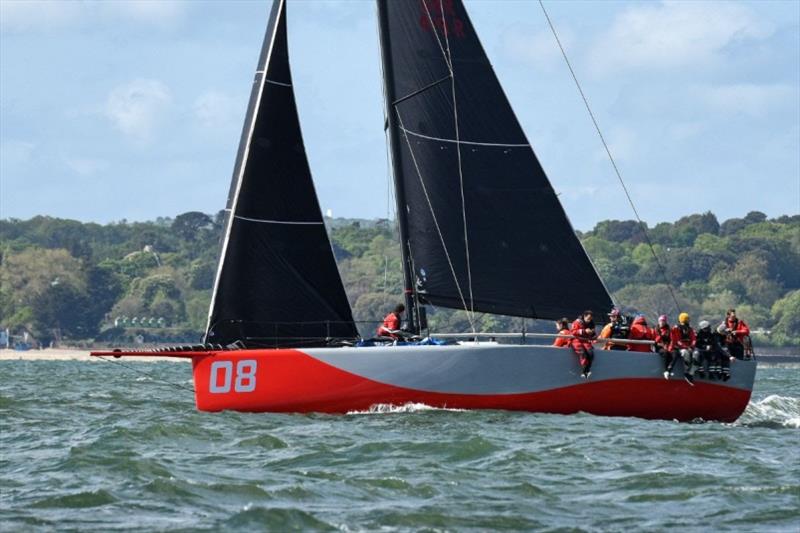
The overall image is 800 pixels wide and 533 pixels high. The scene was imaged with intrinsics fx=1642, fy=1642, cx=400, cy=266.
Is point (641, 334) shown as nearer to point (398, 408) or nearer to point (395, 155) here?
point (398, 408)

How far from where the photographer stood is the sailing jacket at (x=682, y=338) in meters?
21.2

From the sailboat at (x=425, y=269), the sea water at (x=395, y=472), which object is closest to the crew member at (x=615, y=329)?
the sailboat at (x=425, y=269)

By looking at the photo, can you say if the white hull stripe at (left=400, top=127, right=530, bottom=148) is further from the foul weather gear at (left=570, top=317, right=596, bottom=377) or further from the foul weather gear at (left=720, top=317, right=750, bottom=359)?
the foul weather gear at (left=720, top=317, right=750, bottom=359)

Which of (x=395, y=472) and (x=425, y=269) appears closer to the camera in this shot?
(x=395, y=472)

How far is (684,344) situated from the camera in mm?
21266

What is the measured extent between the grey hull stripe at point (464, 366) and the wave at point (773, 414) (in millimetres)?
3004

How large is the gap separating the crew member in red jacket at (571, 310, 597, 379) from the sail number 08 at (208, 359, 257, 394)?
4.03m

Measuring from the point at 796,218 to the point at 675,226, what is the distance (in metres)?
12.0

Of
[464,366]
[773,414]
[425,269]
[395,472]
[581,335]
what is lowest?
[395,472]

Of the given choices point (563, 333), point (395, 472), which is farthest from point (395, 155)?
point (395, 472)

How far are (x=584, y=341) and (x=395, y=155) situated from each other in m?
3.52

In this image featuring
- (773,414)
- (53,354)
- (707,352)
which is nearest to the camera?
(707,352)

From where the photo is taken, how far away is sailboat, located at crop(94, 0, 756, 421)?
66.7ft

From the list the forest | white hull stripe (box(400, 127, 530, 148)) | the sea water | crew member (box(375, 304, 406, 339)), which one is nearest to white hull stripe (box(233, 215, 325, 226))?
crew member (box(375, 304, 406, 339))
